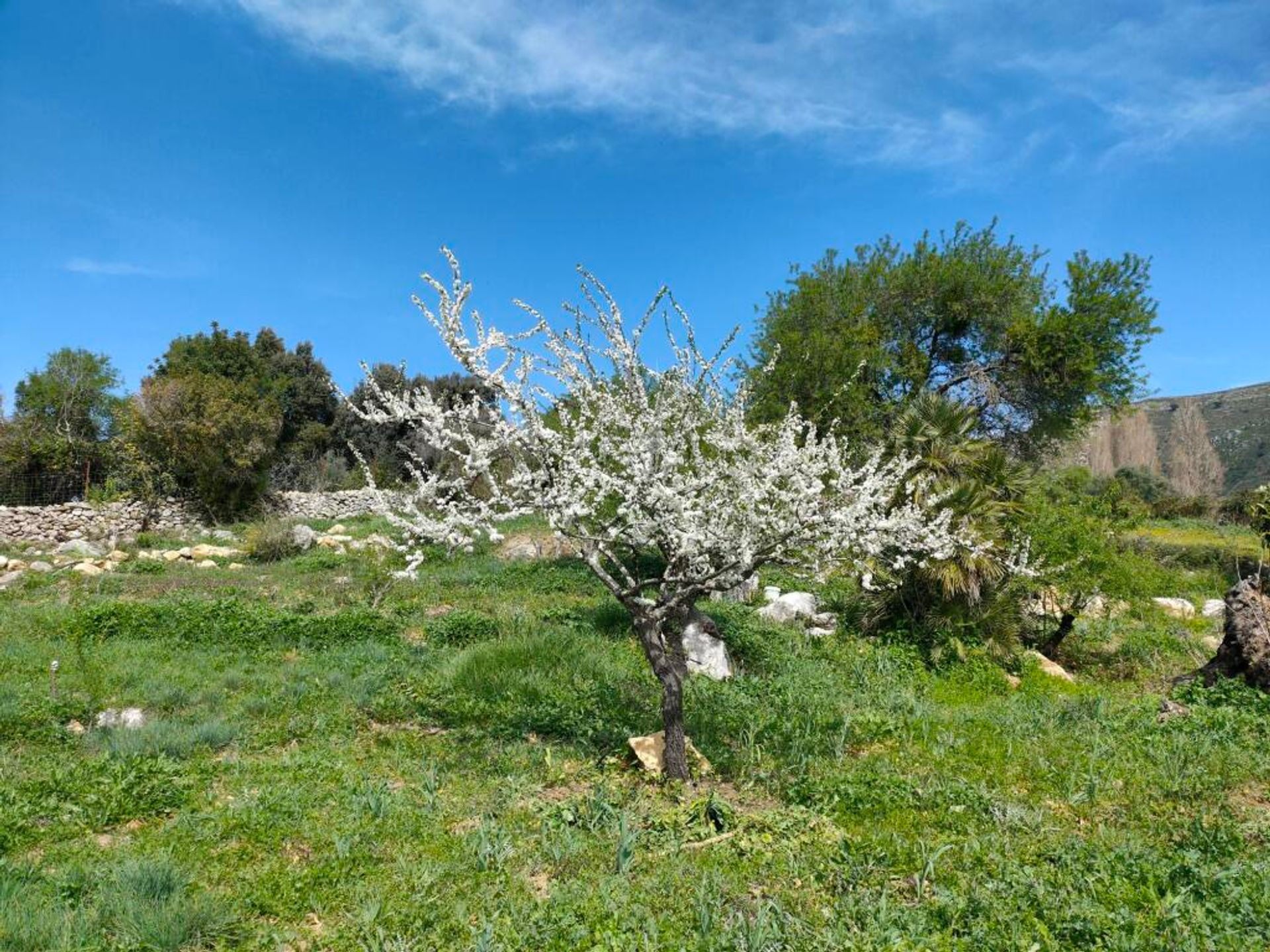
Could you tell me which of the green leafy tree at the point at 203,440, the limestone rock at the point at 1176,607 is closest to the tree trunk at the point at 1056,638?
the limestone rock at the point at 1176,607

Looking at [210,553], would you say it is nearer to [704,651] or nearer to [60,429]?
[704,651]

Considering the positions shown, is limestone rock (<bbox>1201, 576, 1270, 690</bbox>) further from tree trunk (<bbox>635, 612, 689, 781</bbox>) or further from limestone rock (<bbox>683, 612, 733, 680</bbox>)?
tree trunk (<bbox>635, 612, 689, 781</bbox>)

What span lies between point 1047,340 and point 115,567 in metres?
24.2

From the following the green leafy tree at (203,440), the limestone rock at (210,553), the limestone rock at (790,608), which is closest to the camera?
the limestone rock at (790,608)

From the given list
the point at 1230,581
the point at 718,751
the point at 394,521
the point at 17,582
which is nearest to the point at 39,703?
the point at 394,521

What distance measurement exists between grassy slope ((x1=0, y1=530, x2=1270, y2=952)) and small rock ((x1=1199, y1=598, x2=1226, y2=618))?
5317 mm

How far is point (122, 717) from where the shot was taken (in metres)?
8.02

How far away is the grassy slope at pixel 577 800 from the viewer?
4.27 meters

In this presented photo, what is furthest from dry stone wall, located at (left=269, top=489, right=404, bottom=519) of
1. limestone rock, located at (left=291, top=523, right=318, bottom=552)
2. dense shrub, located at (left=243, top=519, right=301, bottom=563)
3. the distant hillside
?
the distant hillside

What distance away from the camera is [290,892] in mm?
4609

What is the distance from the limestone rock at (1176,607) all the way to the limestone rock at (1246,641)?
5393mm

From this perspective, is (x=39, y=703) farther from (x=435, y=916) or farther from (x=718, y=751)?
(x=718, y=751)

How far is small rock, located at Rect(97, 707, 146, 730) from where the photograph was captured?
783 centimetres

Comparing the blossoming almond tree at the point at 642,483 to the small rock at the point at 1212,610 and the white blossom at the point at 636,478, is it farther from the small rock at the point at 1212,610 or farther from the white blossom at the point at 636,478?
the small rock at the point at 1212,610
